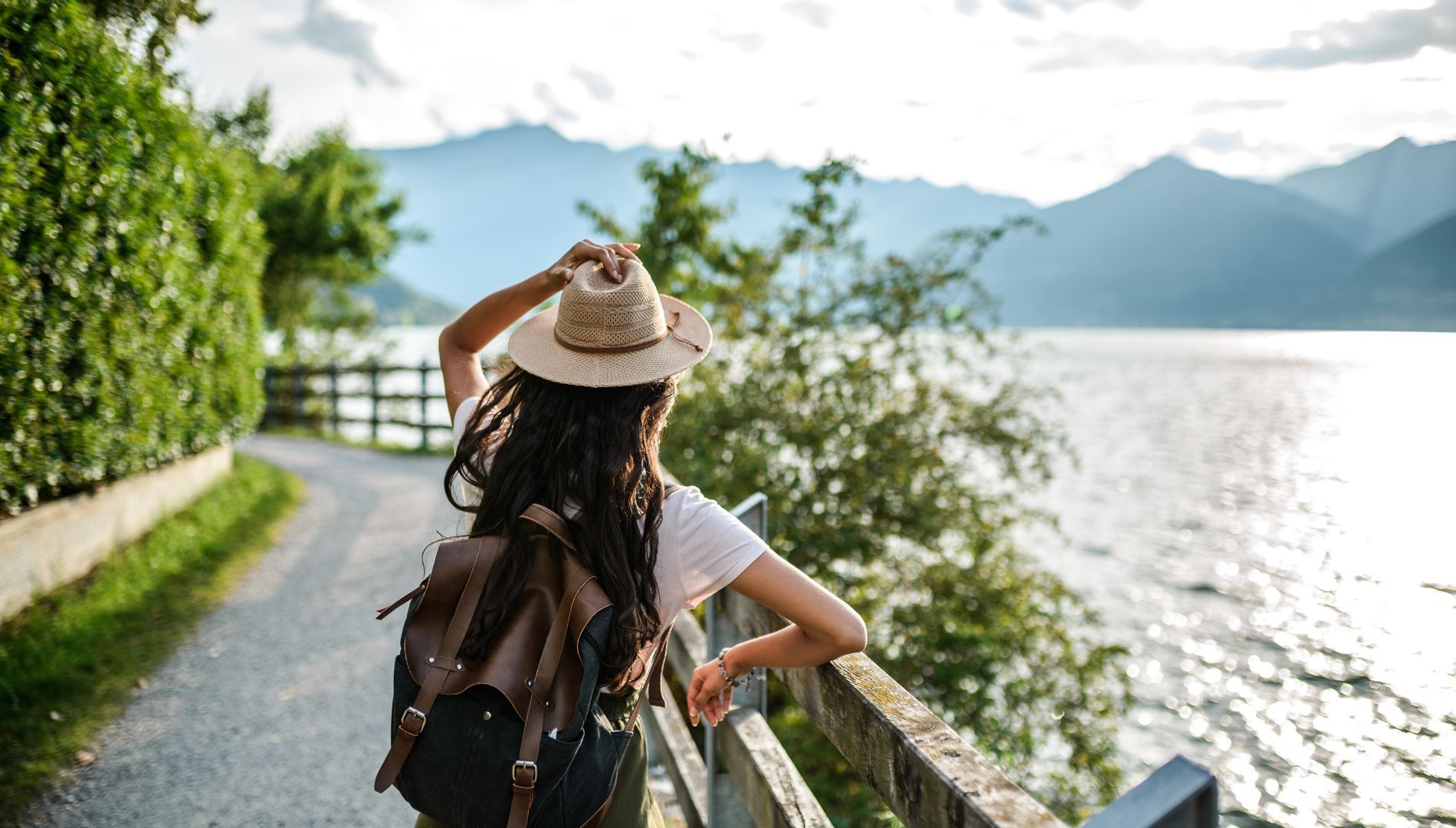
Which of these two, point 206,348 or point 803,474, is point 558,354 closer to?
point 803,474

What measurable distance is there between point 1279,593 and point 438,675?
50.5 feet

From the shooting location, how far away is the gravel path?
11.4 feet

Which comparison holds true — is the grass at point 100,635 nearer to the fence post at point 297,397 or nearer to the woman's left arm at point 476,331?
the woman's left arm at point 476,331

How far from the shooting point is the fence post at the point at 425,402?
52.0 feet

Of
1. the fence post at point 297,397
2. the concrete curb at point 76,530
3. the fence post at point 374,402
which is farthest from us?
the fence post at point 297,397

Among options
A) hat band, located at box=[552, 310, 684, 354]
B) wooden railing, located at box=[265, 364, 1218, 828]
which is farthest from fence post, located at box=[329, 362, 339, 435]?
hat band, located at box=[552, 310, 684, 354]

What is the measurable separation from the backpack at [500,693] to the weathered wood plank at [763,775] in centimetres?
73

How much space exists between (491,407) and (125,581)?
539 centimetres

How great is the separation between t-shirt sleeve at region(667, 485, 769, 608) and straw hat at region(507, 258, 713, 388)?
0.85 ft

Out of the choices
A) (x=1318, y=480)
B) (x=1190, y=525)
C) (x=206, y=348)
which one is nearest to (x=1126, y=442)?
(x=1318, y=480)

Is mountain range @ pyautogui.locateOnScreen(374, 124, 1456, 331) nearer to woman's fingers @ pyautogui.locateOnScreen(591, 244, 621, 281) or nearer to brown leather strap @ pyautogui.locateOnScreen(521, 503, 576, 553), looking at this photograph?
woman's fingers @ pyautogui.locateOnScreen(591, 244, 621, 281)

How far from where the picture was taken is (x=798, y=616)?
1.65 m

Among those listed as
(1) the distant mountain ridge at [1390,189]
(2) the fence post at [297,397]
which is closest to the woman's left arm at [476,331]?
(2) the fence post at [297,397]

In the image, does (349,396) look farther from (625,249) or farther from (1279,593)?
(625,249)
